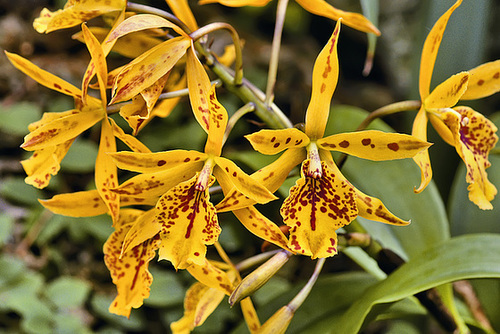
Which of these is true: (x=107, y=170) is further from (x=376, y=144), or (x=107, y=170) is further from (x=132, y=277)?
(x=376, y=144)

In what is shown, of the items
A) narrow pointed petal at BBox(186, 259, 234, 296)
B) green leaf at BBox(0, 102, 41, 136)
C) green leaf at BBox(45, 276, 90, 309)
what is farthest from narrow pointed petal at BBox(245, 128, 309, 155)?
green leaf at BBox(0, 102, 41, 136)

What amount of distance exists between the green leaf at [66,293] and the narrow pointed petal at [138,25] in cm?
73

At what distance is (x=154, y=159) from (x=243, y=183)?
0.40ft

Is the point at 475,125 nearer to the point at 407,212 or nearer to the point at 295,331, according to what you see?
the point at 407,212

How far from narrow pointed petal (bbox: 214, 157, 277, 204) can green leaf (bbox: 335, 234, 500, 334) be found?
0.25 meters

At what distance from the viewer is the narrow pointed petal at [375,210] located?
614mm

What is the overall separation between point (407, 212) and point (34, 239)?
99 centimetres

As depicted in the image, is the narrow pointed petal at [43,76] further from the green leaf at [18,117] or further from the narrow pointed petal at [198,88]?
A: the green leaf at [18,117]

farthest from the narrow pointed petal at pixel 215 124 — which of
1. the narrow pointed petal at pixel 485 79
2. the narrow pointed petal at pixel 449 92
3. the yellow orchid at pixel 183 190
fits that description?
the narrow pointed petal at pixel 485 79

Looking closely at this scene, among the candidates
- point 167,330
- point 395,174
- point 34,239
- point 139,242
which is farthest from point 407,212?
point 34,239

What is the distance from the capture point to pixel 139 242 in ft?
2.12

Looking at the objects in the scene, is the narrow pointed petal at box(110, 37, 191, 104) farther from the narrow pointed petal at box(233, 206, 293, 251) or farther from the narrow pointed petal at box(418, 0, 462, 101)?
the narrow pointed petal at box(418, 0, 462, 101)

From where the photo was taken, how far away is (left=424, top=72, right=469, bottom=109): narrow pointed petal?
0.62 metres

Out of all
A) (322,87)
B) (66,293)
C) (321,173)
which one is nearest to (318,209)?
(321,173)
